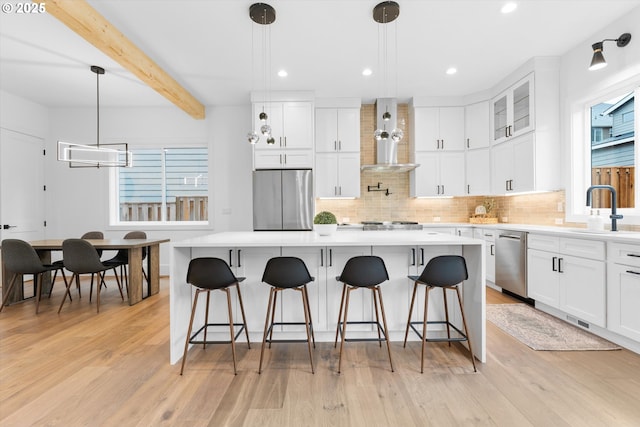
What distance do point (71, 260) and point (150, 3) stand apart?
298cm

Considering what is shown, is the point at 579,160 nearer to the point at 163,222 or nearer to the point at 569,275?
the point at 569,275

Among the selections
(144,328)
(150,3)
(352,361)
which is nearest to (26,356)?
(144,328)

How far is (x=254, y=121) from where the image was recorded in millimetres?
4766

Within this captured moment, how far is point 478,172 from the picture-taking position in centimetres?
491

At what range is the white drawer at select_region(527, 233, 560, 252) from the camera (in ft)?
10.3

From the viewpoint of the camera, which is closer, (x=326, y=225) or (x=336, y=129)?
(x=326, y=225)

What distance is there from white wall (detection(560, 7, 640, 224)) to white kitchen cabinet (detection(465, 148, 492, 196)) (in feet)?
3.53

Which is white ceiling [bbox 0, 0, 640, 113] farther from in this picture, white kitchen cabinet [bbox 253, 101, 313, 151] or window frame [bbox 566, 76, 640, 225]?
window frame [bbox 566, 76, 640, 225]

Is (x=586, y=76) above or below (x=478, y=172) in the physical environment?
above

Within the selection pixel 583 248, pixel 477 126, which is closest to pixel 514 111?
pixel 477 126

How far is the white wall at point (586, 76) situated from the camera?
2.93 metres

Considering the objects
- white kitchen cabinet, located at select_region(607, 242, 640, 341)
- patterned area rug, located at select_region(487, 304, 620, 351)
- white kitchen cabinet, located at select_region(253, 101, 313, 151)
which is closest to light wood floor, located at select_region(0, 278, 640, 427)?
A: patterned area rug, located at select_region(487, 304, 620, 351)

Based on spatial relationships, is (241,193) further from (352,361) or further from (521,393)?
(521,393)

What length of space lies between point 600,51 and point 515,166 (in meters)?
1.66
